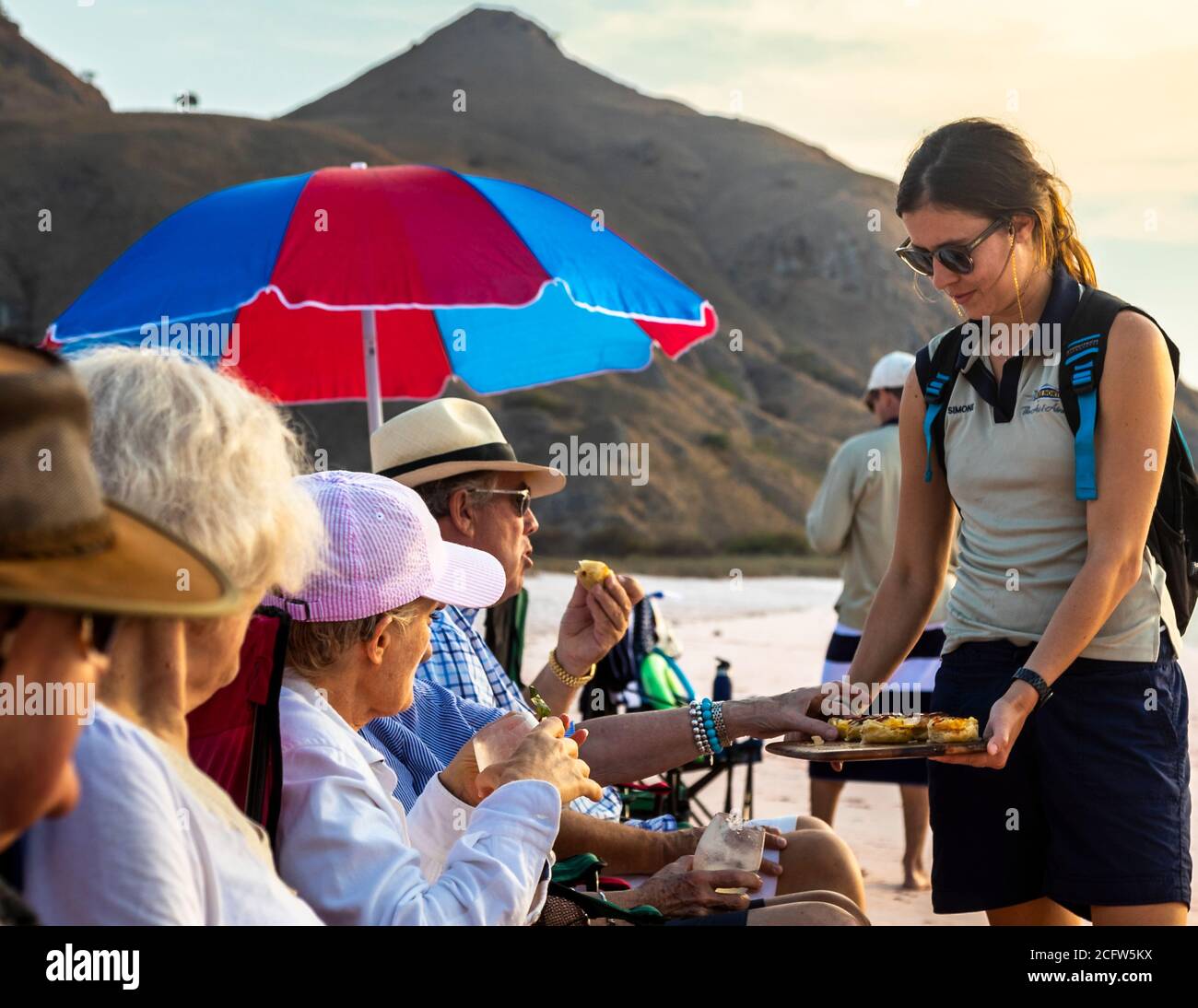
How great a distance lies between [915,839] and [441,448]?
10.3 feet

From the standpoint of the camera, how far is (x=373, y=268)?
4.45m

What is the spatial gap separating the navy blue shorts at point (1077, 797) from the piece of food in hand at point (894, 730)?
16 cm

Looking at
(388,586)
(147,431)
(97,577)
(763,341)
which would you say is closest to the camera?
(97,577)

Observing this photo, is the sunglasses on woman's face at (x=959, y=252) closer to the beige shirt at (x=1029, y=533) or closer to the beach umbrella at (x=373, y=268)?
the beige shirt at (x=1029, y=533)

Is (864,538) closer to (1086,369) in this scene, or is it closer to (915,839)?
(915,839)

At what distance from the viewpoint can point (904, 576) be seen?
3.34 meters

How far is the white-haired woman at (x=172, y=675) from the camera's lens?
4.73ft

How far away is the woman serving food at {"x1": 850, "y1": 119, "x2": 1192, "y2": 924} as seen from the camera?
2766 mm

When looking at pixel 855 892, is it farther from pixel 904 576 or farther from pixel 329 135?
pixel 329 135

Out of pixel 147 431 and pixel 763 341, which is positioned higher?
pixel 763 341

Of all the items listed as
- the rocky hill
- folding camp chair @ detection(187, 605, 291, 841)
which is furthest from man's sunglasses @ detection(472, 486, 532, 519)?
the rocky hill

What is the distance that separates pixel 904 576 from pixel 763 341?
76220 mm

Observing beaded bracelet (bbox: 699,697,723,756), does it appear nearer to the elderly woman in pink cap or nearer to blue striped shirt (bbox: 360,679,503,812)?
blue striped shirt (bbox: 360,679,503,812)
